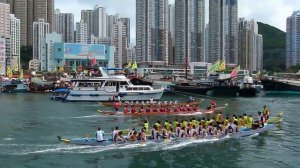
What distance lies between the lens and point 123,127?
42281 mm

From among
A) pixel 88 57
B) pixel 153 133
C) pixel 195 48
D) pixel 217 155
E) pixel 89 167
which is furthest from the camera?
pixel 195 48

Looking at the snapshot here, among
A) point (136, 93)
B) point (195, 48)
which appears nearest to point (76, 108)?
point (136, 93)

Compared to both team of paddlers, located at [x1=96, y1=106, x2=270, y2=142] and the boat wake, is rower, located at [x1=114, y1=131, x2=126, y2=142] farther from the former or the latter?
the boat wake

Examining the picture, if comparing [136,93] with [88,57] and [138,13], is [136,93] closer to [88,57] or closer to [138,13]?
[88,57]

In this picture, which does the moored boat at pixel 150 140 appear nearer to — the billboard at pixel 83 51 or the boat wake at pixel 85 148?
the boat wake at pixel 85 148

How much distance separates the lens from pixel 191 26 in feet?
623

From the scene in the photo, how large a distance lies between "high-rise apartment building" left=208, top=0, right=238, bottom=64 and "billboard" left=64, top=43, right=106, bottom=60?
54100mm

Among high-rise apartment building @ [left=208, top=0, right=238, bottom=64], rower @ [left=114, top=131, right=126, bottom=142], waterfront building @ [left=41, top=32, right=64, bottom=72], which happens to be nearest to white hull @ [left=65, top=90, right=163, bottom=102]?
rower @ [left=114, top=131, right=126, bottom=142]

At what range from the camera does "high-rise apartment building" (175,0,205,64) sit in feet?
611

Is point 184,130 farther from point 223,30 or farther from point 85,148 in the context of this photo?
point 223,30

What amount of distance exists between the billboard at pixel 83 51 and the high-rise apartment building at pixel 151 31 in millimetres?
27950

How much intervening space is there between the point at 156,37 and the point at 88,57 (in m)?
40.3

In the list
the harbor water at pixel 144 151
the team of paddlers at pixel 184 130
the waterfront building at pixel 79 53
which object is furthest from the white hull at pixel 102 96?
the waterfront building at pixel 79 53

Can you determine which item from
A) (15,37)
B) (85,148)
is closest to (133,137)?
(85,148)
